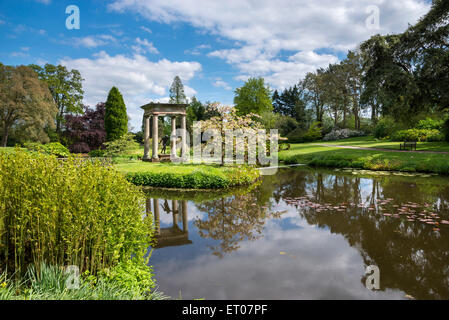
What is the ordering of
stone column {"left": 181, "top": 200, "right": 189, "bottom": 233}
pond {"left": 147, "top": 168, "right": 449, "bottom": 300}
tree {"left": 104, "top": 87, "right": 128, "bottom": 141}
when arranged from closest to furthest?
pond {"left": 147, "top": 168, "right": 449, "bottom": 300}, stone column {"left": 181, "top": 200, "right": 189, "bottom": 233}, tree {"left": 104, "top": 87, "right": 128, "bottom": 141}

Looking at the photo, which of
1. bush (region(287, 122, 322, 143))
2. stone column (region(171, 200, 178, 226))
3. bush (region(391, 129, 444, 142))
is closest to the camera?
stone column (region(171, 200, 178, 226))

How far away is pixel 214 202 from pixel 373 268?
16.6 feet

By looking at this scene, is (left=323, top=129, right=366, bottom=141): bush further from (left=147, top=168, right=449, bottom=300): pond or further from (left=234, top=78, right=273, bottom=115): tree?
(left=147, top=168, right=449, bottom=300): pond

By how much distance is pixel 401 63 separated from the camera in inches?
735

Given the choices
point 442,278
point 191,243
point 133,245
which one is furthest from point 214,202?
point 442,278

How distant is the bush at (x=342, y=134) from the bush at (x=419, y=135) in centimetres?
879

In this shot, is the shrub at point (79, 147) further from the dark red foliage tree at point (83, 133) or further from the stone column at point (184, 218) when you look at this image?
the stone column at point (184, 218)

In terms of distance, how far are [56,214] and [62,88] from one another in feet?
113

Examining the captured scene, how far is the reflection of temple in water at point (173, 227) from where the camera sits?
4805 mm

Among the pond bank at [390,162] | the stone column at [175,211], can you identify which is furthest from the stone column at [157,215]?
the pond bank at [390,162]

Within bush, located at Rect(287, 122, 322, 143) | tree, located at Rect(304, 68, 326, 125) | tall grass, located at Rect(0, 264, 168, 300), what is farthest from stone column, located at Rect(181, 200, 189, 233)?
tree, located at Rect(304, 68, 326, 125)

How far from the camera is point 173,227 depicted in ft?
18.7

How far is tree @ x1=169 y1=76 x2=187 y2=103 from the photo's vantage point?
174 feet

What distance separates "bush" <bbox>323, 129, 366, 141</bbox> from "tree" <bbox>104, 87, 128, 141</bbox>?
96.8ft
